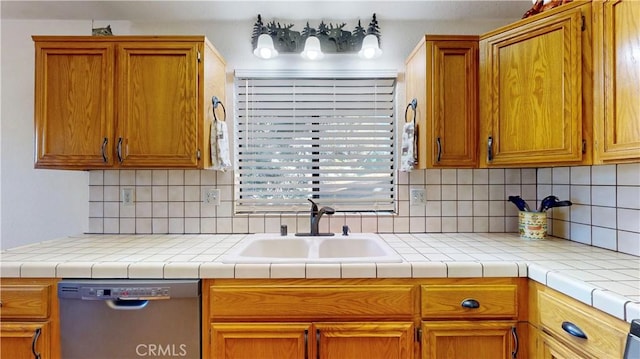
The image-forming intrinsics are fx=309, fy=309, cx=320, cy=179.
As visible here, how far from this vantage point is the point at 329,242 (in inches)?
70.5

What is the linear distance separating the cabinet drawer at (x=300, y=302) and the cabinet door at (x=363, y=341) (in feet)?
0.15

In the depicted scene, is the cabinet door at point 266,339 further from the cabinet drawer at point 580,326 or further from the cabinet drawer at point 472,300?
the cabinet drawer at point 580,326

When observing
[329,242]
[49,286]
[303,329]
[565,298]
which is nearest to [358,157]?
[329,242]

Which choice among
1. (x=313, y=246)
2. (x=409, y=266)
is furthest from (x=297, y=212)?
(x=409, y=266)

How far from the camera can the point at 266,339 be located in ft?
4.05

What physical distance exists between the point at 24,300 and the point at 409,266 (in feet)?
5.10

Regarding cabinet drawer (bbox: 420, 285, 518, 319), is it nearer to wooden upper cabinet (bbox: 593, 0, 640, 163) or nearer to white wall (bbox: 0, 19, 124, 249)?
wooden upper cabinet (bbox: 593, 0, 640, 163)

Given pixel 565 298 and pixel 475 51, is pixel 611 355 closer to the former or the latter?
pixel 565 298

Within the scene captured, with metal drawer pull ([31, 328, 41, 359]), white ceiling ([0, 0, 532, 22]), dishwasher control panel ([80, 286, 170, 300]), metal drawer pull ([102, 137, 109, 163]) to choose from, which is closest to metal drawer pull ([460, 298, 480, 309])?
dishwasher control panel ([80, 286, 170, 300])

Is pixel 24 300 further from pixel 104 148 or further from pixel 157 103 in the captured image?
pixel 157 103

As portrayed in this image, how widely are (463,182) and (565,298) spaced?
0.98m

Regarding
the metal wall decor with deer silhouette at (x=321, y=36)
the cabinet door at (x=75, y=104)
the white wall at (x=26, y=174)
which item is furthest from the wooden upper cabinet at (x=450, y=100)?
the white wall at (x=26, y=174)

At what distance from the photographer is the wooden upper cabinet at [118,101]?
5.19 ft

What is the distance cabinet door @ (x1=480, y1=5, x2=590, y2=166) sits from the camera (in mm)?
1318
